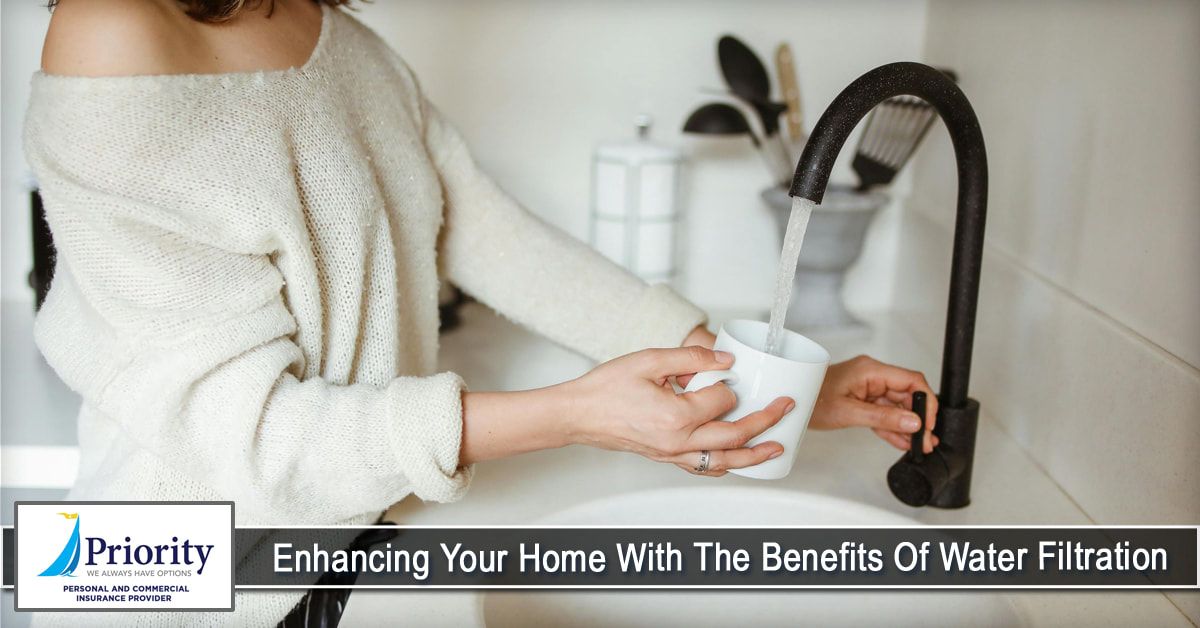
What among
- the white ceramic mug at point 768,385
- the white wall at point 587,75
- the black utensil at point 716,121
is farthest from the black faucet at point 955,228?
the white wall at point 587,75

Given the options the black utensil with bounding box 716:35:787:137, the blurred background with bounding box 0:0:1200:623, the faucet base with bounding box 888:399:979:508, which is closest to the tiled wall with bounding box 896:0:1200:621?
the blurred background with bounding box 0:0:1200:623

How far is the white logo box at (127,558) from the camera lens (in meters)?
0.73

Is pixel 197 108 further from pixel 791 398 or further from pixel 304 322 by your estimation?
pixel 791 398

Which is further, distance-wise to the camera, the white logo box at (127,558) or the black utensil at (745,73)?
the black utensil at (745,73)

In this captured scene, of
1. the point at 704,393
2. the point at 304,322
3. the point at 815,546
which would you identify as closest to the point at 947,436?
the point at 815,546

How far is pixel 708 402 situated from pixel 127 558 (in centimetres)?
44

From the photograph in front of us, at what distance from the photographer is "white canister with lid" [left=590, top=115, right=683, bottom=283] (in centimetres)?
137

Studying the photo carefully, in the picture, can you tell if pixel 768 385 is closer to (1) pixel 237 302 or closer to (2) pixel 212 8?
(1) pixel 237 302

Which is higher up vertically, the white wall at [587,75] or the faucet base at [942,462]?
the white wall at [587,75]

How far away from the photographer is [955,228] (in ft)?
2.60

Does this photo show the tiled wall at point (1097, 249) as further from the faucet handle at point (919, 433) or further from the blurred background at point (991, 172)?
the faucet handle at point (919, 433)

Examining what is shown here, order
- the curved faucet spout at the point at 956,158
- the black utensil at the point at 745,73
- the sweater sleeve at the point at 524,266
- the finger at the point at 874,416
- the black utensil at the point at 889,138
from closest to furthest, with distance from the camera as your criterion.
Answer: the curved faucet spout at the point at 956,158 < the finger at the point at 874,416 < the sweater sleeve at the point at 524,266 < the black utensil at the point at 889,138 < the black utensil at the point at 745,73

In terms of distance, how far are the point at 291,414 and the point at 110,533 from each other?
0.20m

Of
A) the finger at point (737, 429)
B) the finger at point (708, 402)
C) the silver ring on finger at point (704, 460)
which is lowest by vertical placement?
the silver ring on finger at point (704, 460)
